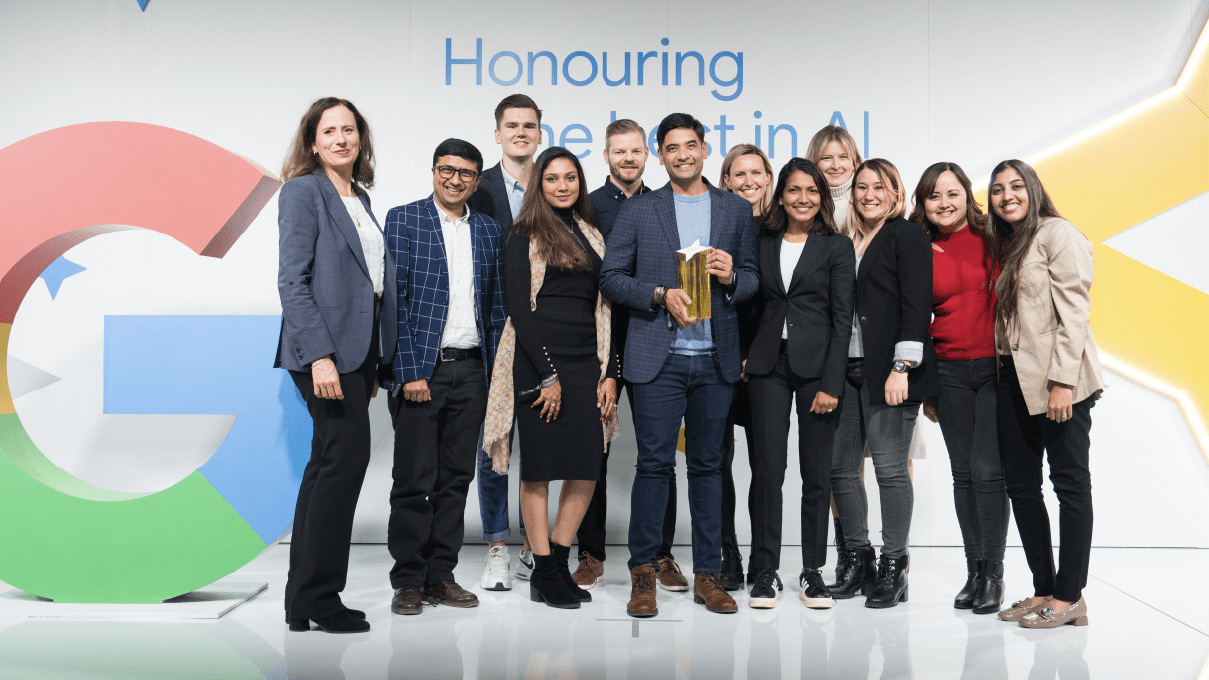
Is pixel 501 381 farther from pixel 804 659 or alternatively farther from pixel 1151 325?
pixel 1151 325

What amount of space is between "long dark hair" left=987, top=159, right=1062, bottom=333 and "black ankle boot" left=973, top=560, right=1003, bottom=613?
88cm

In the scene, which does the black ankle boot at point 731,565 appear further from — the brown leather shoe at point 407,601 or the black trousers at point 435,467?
the brown leather shoe at point 407,601

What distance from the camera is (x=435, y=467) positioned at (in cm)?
297

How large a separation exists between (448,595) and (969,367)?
2055 millimetres

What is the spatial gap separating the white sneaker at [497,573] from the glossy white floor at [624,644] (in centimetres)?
7

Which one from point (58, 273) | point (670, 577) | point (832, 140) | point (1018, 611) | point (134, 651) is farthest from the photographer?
point (58, 273)

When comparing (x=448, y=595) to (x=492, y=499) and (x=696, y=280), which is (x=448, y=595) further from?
(x=696, y=280)

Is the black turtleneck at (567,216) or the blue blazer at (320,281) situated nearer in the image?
the blue blazer at (320,281)

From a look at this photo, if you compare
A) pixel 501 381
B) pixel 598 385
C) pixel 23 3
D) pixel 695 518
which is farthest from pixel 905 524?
pixel 23 3

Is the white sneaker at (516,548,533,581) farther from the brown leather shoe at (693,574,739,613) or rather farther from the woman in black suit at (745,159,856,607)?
the woman in black suit at (745,159,856,607)

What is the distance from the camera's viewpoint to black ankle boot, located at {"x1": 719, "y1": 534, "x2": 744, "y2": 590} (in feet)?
10.7

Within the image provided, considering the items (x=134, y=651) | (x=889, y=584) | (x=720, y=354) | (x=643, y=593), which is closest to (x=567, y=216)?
(x=720, y=354)

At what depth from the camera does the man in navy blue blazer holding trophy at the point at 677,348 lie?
9.45ft

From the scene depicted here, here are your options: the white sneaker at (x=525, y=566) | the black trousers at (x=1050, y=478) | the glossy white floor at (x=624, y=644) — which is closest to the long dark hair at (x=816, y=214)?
the black trousers at (x=1050, y=478)
